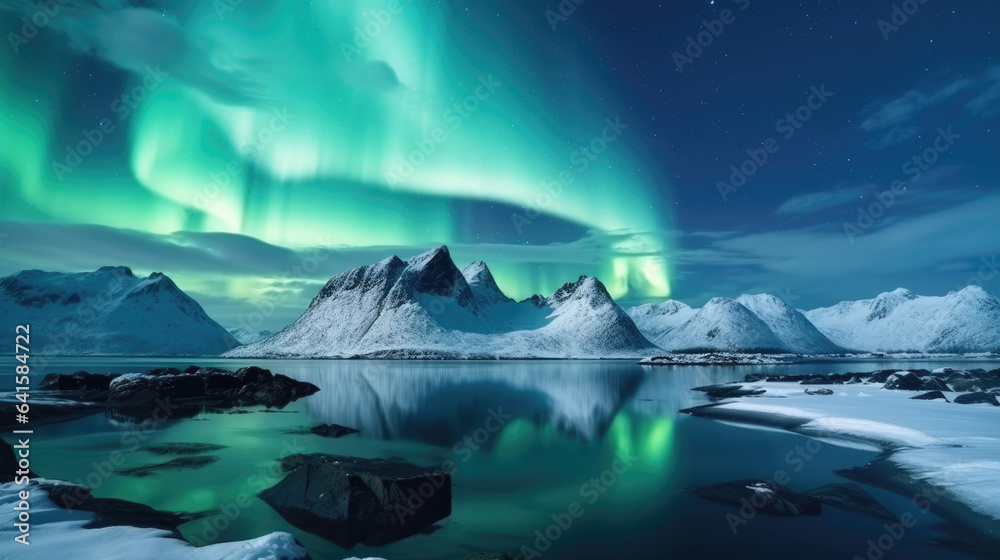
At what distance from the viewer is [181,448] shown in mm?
22281

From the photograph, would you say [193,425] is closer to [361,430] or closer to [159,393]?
[361,430]

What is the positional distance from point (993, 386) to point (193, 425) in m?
61.7

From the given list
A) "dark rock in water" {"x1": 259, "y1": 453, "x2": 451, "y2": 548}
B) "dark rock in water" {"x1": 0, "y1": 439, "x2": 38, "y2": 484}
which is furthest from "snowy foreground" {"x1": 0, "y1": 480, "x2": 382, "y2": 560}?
"dark rock in water" {"x1": 0, "y1": 439, "x2": 38, "y2": 484}

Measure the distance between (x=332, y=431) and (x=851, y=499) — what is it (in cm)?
2266

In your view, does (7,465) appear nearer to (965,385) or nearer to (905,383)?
(905,383)

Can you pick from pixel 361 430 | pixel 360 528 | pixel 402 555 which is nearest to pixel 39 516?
pixel 360 528

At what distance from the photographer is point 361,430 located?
28.0 metres

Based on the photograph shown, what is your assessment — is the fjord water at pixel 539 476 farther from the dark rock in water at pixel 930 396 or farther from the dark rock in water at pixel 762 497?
the dark rock in water at pixel 930 396

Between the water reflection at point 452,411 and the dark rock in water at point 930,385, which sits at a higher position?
the dark rock in water at point 930,385

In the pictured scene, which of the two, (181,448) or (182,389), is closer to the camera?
(181,448)

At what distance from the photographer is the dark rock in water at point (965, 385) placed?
134 feet

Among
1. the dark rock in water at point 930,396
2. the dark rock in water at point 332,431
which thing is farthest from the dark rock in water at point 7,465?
the dark rock in water at point 930,396

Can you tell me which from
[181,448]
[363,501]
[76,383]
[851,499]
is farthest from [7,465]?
[76,383]

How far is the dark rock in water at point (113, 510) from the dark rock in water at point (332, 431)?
1268cm
